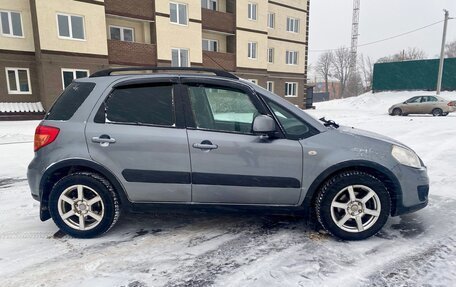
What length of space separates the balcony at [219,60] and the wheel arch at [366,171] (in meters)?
19.5

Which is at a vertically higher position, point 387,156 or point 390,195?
point 387,156

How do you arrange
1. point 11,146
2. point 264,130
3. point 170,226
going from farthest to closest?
point 11,146 < point 170,226 < point 264,130

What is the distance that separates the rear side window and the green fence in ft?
106

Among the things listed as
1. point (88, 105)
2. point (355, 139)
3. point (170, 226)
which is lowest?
point (170, 226)

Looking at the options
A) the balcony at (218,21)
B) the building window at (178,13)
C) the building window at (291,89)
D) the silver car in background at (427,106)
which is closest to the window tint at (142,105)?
the building window at (178,13)

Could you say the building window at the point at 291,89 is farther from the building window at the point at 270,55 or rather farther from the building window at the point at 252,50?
the building window at the point at 252,50

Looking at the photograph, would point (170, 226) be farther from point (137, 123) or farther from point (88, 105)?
point (88, 105)

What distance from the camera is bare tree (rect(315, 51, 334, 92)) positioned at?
80.5 meters

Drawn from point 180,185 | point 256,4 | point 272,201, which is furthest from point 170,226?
point 256,4

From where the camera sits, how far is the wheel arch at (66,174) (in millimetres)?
3086

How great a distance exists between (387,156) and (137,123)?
266cm

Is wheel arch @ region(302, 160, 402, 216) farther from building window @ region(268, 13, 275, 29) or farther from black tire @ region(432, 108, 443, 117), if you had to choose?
building window @ region(268, 13, 275, 29)

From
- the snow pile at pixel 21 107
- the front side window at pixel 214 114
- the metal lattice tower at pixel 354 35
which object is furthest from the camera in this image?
the metal lattice tower at pixel 354 35

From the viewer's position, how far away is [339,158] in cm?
303
